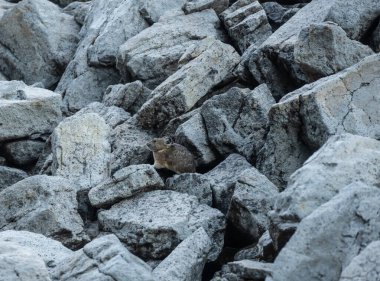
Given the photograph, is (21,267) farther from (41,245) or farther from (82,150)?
(82,150)

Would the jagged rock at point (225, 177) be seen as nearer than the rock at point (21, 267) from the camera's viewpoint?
No

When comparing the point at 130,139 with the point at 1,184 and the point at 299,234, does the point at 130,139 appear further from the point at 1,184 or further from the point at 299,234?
the point at 299,234

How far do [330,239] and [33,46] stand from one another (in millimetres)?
12398

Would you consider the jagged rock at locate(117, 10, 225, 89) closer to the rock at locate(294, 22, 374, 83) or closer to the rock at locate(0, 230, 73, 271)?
the rock at locate(294, 22, 374, 83)

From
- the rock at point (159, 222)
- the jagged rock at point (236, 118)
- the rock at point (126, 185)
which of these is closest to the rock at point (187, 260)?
the rock at point (159, 222)

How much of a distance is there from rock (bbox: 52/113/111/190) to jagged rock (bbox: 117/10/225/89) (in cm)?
212

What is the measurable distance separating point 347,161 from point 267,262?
141 cm

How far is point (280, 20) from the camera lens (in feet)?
50.6

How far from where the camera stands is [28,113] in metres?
13.9

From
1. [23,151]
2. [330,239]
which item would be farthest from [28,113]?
[330,239]

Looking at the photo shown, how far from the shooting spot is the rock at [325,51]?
457 inches

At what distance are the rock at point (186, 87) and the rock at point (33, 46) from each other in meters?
5.29

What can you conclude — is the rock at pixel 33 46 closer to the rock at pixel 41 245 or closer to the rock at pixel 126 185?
the rock at pixel 126 185

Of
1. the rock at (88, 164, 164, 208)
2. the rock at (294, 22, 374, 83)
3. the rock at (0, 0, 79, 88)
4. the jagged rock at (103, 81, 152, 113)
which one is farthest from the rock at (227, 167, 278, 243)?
the rock at (0, 0, 79, 88)
